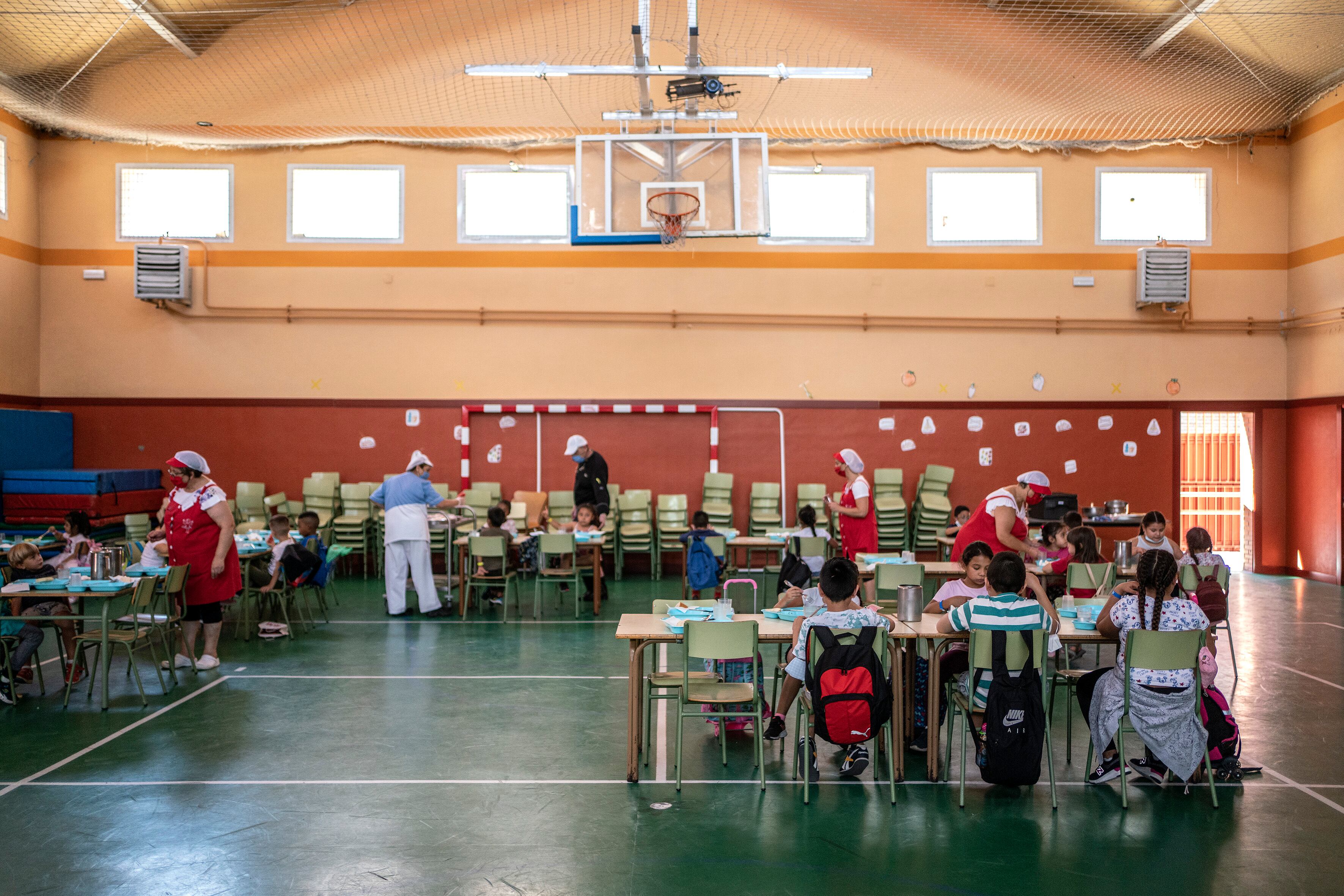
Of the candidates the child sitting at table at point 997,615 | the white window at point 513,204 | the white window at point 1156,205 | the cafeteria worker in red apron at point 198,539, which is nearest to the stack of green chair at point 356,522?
the white window at point 513,204

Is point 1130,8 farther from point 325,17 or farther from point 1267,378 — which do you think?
point 325,17

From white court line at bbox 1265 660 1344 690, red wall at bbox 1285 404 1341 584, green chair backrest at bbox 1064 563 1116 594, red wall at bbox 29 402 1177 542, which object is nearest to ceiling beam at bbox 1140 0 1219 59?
red wall at bbox 29 402 1177 542

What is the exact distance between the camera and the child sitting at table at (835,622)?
4.31 meters

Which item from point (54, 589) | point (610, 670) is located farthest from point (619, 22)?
point (54, 589)

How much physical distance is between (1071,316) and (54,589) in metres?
11.6

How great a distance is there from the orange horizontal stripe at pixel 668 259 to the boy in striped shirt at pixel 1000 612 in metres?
8.33

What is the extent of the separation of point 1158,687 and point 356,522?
31.1ft

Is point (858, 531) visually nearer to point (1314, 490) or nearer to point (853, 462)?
point (853, 462)

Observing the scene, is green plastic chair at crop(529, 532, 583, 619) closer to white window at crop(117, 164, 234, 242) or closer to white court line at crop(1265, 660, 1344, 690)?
white court line at crop(1265, 660, 1344, 690)

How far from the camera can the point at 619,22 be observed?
8773mm

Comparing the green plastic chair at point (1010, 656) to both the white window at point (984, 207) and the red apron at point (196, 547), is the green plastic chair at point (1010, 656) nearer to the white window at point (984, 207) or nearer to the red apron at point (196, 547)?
the red apron at point (196, 547)

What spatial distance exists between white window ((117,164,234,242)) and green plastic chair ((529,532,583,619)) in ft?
22.2

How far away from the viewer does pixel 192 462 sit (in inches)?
255

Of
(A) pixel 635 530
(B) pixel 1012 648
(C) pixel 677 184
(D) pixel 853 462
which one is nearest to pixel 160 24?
(C) pixel 677 184
